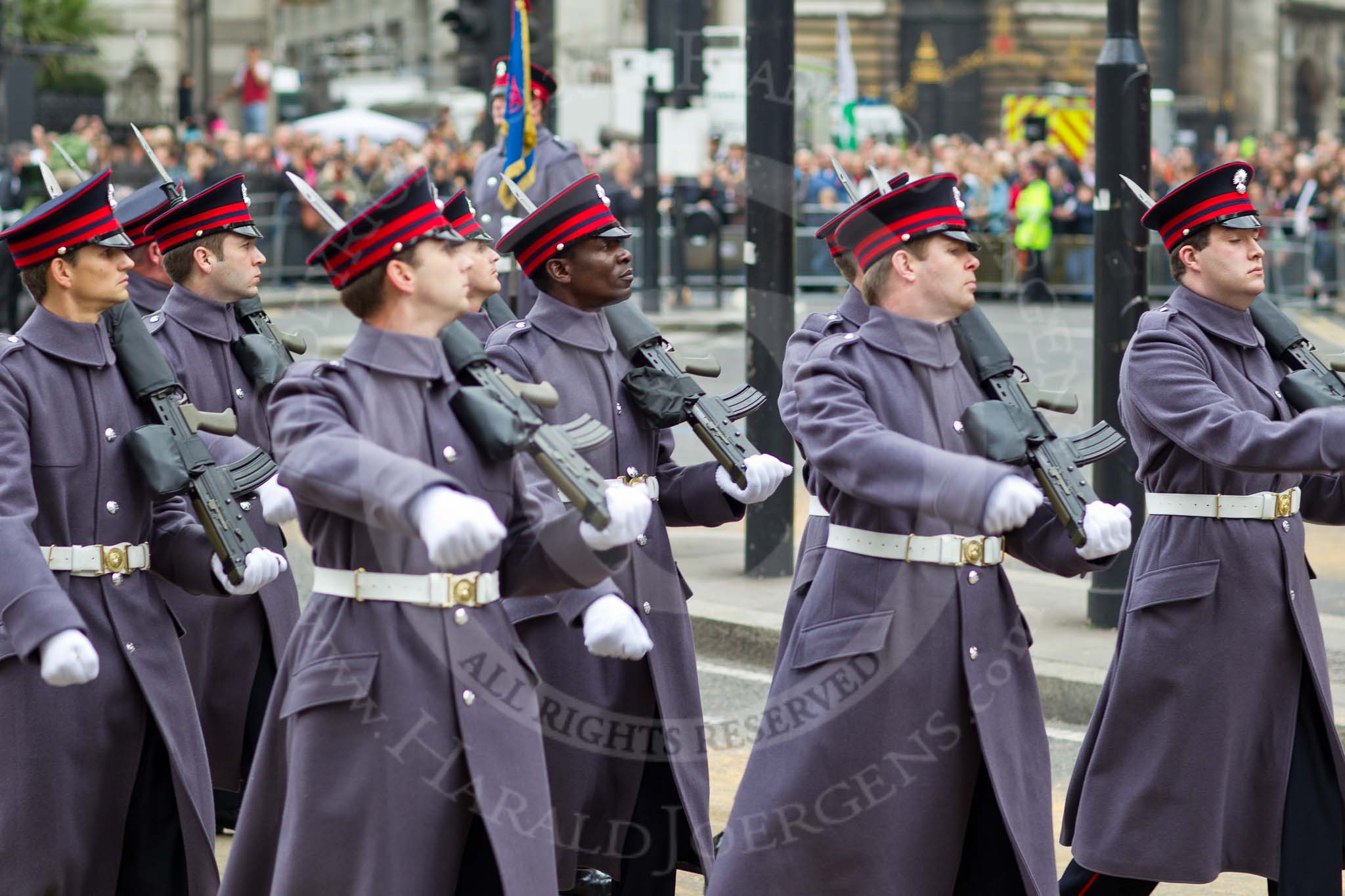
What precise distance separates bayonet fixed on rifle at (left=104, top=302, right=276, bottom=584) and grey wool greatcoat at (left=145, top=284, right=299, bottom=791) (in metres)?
0.84

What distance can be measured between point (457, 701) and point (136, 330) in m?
1.57

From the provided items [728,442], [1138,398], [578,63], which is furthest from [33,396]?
[578,63]

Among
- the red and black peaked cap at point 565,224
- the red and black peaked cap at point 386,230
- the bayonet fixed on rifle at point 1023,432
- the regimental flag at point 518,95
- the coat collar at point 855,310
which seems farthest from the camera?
the regimental flag at point 518,95

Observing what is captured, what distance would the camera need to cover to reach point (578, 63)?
42.1m

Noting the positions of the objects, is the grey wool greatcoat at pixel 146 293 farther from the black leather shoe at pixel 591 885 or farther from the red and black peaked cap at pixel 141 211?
the black leather shoe at pixel 591 885

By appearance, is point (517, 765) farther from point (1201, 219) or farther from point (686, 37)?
point (686, 37)

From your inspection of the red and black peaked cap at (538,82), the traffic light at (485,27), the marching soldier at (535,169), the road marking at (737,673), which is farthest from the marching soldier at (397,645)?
the traffic light at (485,27)

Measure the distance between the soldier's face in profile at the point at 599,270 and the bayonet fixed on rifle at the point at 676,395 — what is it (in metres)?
0.18

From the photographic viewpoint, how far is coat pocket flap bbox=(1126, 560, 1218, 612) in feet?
16.4

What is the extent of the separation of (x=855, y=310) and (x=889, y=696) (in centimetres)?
157

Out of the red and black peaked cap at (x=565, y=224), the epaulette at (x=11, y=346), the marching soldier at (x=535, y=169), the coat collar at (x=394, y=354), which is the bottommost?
the epaulette at (x=11, y=346)

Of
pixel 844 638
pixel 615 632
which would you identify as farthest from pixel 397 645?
pixel 844 638

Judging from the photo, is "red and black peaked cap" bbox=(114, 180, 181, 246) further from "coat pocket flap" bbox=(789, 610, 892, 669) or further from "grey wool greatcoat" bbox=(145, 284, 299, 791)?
"coat pocket flap" bbox=(789, 610, 892, 669)

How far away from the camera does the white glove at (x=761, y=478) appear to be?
5.12 metres
